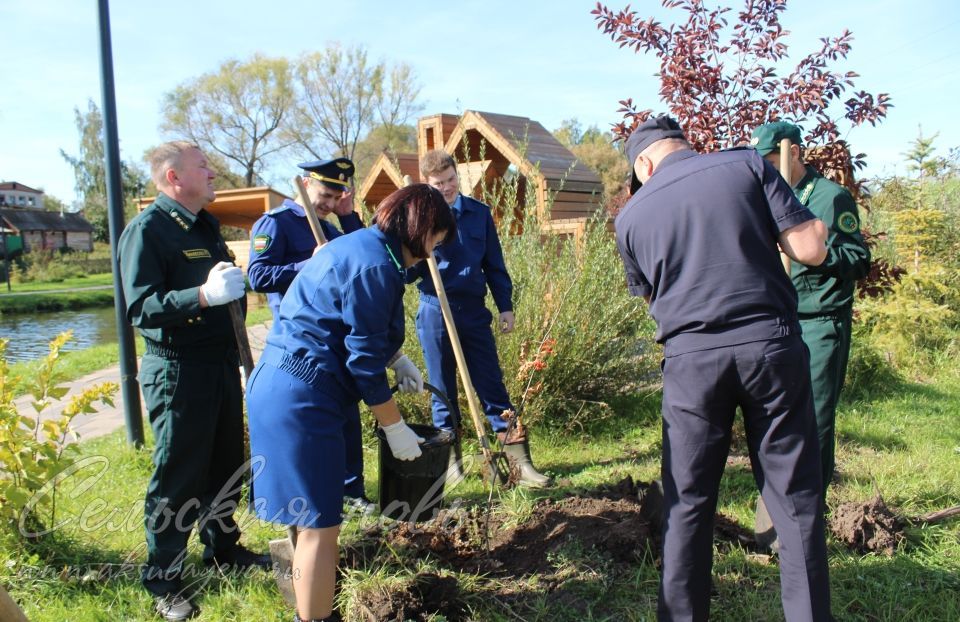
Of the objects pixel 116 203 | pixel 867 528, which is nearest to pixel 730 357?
pixel 867 528

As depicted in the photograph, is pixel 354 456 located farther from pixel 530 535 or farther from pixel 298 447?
pixel 298 447

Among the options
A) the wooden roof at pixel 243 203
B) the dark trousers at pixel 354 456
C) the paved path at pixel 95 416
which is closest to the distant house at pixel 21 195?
the wooden roof at pixel 243 203

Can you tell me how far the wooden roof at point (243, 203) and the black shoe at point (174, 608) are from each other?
4639 millimetres

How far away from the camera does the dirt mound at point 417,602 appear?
2414mm

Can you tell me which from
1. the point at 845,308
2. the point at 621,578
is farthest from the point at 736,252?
the point at 621,578

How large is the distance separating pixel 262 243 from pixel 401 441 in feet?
5.57

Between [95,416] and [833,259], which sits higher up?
[833,259]

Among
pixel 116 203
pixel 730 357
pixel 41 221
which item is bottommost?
pixel 730 357

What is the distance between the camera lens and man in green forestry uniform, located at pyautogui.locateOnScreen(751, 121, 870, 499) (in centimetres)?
296

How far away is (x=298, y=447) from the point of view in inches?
90.6

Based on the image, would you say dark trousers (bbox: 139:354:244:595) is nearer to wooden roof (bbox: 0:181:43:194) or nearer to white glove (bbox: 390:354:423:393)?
white glove (bbox: 390:354:423:393)

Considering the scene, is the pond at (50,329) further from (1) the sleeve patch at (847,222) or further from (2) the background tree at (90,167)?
(2) the background tree at (90,167)

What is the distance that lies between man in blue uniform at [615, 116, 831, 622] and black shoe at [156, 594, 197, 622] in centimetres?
199

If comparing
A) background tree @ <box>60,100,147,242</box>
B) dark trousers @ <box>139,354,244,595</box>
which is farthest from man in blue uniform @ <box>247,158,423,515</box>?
background tree @ <box>60,100,147,242</box>
